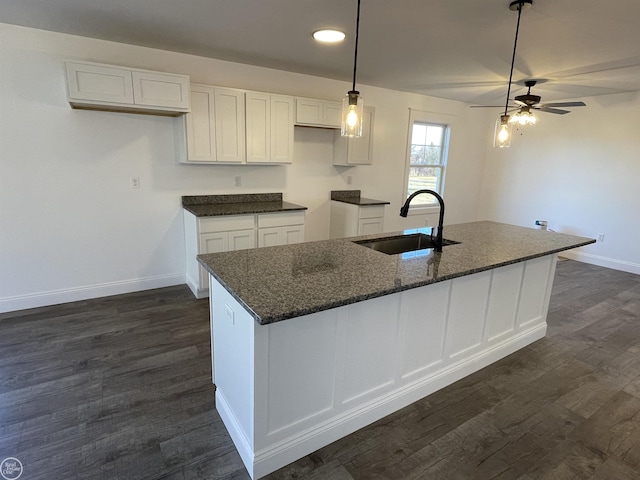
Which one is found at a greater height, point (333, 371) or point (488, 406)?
point (333, 371)

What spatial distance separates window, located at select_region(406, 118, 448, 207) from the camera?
5.56 meters

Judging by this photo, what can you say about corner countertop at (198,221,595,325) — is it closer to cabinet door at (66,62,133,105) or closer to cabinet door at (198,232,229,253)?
cabinet door at (198,232,229,253)

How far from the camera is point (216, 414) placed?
6.63 ft

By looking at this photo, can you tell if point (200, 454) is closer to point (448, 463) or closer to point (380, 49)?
point (448, 463)

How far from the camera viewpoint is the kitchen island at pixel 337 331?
1561mm

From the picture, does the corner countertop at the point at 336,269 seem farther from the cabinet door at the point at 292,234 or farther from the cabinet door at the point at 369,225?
the cabinet door at the point at 369,225

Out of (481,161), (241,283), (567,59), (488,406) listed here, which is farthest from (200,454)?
(481,161)

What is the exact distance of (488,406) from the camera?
7.16 ft

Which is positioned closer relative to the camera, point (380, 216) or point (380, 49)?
point (380, 49)

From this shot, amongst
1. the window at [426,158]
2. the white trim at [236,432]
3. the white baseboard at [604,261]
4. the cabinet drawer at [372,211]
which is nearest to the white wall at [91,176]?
the cabinet drawer at [372,211]

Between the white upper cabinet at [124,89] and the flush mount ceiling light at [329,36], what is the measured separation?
48.3 inches

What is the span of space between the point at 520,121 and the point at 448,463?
2818 millimetres

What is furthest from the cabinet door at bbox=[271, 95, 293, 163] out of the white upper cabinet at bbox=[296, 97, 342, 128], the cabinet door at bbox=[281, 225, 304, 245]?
the cabinet door at bbox=[281, 225, 304, 245]

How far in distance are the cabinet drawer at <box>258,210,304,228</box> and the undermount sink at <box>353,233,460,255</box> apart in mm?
1496
